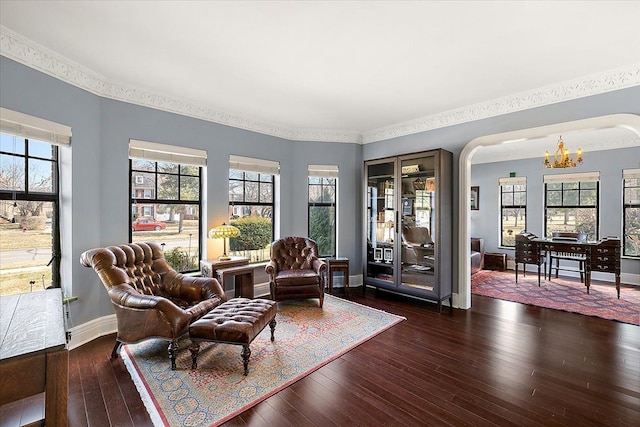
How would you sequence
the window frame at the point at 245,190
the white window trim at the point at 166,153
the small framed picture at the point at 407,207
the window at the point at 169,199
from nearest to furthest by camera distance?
1. the white window trim at the point at 166,153
2. the window at the point at 169,199
3. the small framed picture at the point at 407,207
4. the window frame at the point at 245,190

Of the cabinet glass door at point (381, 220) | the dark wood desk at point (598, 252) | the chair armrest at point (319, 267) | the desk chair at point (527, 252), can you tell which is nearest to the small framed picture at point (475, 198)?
the desk chair at point (527, 252)

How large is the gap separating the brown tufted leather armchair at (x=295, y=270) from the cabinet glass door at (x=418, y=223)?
4.14 ft

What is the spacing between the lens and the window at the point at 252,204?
4.48 m

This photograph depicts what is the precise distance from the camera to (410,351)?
2820 mm

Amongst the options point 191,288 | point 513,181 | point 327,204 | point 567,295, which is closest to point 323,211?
point 327,204

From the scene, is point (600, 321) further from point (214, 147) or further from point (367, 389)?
point (214, 147)

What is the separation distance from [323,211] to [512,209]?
479cm

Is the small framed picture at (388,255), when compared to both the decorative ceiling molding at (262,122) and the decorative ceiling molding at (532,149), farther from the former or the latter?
the decorative ceiling molding at (532,149)

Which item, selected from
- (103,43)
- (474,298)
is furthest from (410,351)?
(103,43)

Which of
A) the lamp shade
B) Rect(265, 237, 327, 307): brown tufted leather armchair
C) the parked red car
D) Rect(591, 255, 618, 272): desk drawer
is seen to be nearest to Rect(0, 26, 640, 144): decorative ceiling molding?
the parked red car

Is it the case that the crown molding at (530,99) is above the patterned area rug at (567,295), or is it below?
above

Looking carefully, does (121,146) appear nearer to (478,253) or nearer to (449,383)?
(449,383)

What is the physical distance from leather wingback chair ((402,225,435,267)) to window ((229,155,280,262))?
7.11ft

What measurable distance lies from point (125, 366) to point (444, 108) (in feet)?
15.2
